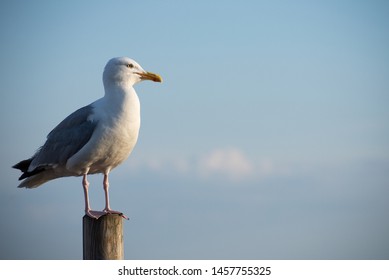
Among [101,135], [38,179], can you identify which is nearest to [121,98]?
[101,135]

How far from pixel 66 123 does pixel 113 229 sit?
357 centimetres

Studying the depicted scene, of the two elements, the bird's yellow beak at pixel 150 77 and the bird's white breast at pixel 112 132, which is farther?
the bird's yellow beak at pixel 150 77

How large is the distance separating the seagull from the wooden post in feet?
5.62

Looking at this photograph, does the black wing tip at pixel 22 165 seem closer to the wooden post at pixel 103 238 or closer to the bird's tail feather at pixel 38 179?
the bird's tail feather at pixel 38 179

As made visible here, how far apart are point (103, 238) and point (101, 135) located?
8.89ft

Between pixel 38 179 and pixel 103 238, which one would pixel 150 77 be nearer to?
pixel 38 179

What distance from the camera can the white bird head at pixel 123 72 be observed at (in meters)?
11.2

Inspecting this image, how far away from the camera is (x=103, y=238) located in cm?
849

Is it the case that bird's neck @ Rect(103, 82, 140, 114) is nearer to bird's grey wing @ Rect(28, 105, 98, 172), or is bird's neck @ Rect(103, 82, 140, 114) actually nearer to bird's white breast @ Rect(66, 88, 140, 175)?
bird's white breast @ Rect(66, 88, 140, 175)

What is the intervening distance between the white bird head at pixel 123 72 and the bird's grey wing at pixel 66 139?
618 millimetres

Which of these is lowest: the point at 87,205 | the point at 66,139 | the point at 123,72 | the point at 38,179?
the point at 87,205

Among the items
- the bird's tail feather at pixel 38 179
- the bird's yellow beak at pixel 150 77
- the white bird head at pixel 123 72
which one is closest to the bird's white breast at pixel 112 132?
the white bird head at pixel 123 72
